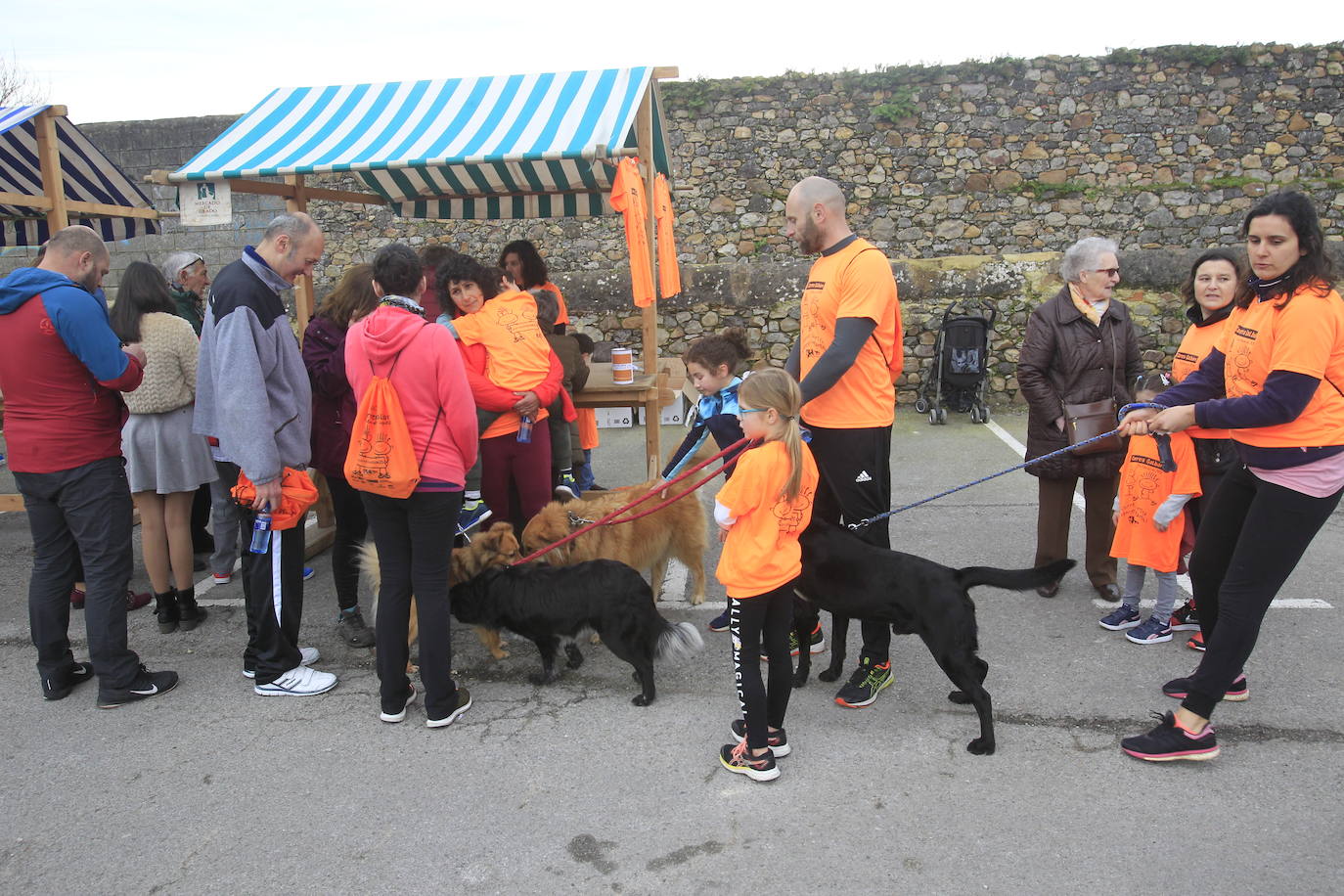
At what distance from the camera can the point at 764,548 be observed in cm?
291

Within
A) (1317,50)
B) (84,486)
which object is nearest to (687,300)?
(84,486)

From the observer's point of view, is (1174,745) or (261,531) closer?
(1174,745)

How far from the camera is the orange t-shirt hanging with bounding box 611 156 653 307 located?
18.2 feet

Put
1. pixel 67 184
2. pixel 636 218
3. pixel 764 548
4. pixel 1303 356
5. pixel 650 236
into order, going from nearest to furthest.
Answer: pixel 1303 356, pixel 764 548, pixel 636 218, pixel 650 236, pixel 67 184

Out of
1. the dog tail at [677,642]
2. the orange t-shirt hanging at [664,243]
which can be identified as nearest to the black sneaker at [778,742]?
the dog tail at [677,642]

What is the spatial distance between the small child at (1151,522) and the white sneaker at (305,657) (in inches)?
153

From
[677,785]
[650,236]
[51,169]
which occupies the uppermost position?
[51,169]

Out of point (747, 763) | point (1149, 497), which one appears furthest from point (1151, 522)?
point (747, 763)

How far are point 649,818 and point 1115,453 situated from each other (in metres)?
3.18

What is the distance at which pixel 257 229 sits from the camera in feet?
44.1

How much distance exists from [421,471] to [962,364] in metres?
7.44

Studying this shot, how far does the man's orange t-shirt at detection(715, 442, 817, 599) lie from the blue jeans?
2659mm

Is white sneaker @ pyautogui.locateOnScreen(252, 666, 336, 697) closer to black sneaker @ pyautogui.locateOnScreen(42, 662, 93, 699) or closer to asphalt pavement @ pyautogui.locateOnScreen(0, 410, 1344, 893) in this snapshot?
asphalt pavement @ pyautogui.locateOnScreen(0, 410, 1344, 893)

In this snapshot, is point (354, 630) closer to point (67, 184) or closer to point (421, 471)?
point (421, 471)
